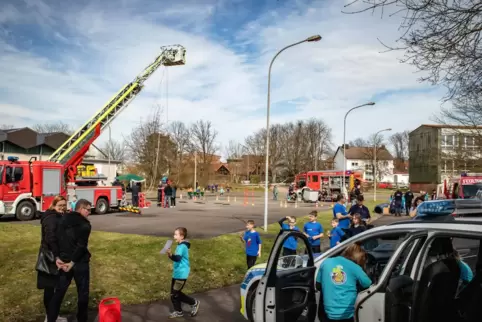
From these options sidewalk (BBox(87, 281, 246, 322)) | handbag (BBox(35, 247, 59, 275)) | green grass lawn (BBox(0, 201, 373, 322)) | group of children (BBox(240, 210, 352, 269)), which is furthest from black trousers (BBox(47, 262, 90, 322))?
group of children (BBox(240, 210, 352, 269))

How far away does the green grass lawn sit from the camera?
6.83m

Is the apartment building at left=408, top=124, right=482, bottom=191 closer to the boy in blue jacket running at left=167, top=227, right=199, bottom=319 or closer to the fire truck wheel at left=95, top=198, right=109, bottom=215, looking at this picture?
the fire truck wheel at left=95, top=198, right=109, bottom=215

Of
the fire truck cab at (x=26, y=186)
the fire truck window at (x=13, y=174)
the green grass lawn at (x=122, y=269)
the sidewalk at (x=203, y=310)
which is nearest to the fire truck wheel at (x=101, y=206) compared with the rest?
the fire truck cab at (x=26, y=186)

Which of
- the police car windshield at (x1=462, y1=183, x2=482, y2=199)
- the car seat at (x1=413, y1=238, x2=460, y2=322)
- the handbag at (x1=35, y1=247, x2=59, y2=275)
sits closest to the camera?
the car seat at (x1=413, y1=238, x2=460, y2=322)

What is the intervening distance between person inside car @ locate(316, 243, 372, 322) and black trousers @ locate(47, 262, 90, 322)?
322cm

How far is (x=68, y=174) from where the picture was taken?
21719mm

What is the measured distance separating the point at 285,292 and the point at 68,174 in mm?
20101

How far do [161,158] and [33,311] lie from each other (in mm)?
48775

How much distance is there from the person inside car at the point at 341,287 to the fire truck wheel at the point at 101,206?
64.1 ft

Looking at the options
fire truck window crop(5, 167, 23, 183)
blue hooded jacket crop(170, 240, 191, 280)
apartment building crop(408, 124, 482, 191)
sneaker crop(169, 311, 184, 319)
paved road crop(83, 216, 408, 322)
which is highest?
apartment building crop(408, 124, 482, 191)

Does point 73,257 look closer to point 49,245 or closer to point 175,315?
point 49,245

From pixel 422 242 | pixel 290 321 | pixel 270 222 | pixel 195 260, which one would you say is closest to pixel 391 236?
pixel 422 242

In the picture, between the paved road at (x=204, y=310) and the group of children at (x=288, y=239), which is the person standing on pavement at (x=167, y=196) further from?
the paved road at (x=204, y=310)

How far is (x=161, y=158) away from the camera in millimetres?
54406
